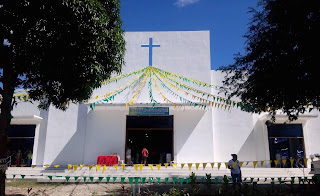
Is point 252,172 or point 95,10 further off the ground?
point 95,10

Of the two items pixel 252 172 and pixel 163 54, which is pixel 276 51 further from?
pixel 163 54

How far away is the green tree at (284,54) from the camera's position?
8438 millimetres

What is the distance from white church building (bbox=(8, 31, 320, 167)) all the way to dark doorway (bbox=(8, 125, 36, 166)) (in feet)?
0.21

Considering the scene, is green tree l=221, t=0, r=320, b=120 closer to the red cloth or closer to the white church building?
the white church building

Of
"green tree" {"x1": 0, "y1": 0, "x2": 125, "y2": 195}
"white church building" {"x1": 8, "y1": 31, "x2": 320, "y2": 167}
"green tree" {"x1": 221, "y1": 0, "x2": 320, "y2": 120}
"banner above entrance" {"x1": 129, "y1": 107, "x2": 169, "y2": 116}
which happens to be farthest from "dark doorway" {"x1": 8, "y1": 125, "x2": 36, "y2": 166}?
"green tree" {"x1": 221, "y1": 0, "x2": 320, "y2": 120}

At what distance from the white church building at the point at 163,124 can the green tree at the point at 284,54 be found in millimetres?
7071

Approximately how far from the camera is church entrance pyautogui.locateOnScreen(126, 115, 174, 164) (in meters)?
18.1

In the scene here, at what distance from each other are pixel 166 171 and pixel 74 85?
7.93 metres

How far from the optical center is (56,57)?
750 centimetres

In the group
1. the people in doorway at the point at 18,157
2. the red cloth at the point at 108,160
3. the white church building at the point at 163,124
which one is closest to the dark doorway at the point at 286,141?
the white church building at the point at 163,124

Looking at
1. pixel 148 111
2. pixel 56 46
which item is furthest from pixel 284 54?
pixel 148 111

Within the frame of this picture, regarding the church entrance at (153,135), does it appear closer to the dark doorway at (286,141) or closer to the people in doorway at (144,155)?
the people in doorway at (144,155)

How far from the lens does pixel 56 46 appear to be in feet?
23.9

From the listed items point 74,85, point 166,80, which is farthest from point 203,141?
point 74,85
